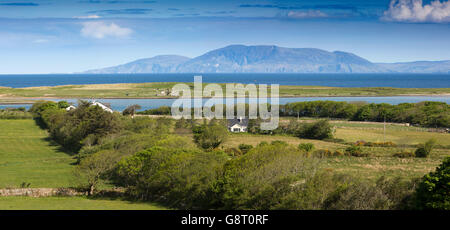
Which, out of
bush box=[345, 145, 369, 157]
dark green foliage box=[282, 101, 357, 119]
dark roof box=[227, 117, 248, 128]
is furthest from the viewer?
dark green foliage box=[282, 101, 357, 119]

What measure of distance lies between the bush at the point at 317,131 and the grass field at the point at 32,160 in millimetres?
28119

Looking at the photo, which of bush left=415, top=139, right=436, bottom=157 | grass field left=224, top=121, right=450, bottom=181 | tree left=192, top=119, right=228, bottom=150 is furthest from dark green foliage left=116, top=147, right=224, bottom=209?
bush left=415, top=139, right=436, bottom=157

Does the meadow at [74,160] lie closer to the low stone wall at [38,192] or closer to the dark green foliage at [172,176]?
the low stone wall at [38,192]

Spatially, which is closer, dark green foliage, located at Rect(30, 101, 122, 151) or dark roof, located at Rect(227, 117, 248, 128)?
dark green foliage, located at Rect(30, 101, 122, 151)

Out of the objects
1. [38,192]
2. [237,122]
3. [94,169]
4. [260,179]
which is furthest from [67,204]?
[237,122]

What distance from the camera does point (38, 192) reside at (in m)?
23.3

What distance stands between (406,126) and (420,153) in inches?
912

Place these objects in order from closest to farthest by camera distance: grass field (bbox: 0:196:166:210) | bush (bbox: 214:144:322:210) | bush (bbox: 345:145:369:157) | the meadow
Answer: bush (bbox: 214:144:322:210)
grass field (bbox: 0:196:166:210)
the meadow
bush (bbox: 345:145:369:157)

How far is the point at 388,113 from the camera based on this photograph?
64.6 meters

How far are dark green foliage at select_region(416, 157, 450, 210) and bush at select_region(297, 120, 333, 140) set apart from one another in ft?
109

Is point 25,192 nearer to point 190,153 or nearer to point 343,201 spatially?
point 190,153

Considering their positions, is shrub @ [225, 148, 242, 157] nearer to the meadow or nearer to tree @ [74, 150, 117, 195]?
the meadow

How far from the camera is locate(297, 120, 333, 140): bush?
48.6 metres
